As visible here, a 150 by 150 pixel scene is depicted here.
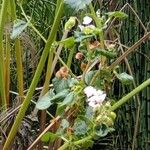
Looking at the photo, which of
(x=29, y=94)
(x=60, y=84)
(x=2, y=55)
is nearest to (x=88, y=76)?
(x=60, y=84)

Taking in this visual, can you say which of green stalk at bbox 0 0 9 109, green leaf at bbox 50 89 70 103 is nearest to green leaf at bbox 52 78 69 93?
green leaf at bbox 50 89 70 103

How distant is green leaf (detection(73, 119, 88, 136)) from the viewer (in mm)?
864

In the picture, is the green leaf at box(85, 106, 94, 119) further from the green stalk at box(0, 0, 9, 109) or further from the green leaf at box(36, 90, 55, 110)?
the green stalk at box(0, 0, 9, 109)

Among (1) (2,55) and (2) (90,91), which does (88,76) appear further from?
(1) (2,55)

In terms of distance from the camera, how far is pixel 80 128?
0.87 m

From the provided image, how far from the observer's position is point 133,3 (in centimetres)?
138

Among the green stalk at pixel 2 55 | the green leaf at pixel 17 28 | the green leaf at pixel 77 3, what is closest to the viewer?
the green leaf at pixel 77 3

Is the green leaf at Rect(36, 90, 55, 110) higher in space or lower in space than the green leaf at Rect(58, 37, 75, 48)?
lower

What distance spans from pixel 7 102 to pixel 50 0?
669 mm

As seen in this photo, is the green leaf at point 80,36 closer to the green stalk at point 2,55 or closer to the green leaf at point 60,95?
the green leaf at point 60,95

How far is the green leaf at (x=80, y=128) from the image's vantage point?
34.0 inches

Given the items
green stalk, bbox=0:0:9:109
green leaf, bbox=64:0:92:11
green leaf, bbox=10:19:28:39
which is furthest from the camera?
green stalk, bbox=0:0:9:109

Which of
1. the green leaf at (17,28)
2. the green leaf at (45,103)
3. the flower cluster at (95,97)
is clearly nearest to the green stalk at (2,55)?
the green leaf at (17,28)

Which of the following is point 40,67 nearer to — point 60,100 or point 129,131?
point 60,100
